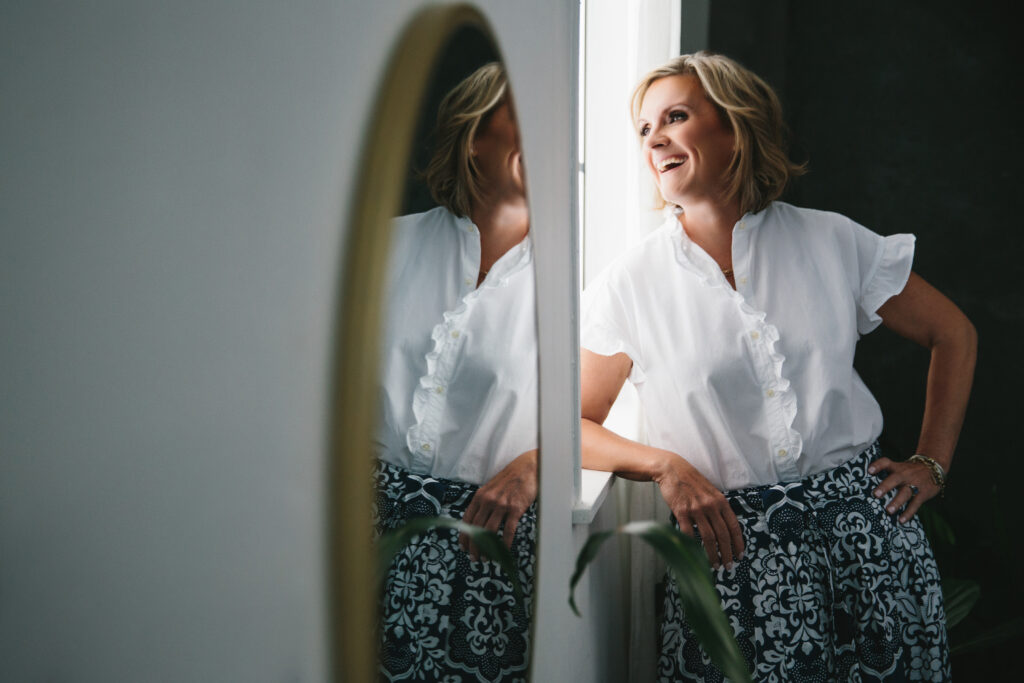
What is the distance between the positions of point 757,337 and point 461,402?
3.61 ft

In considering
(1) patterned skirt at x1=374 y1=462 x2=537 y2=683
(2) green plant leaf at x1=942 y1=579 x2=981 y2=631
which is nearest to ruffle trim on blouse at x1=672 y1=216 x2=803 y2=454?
(2) green plant leaf at x1=942 y1=579 x2=981 y2=631

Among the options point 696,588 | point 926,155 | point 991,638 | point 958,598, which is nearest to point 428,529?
point 696,588

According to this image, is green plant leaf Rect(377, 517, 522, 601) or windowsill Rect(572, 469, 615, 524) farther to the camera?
windowsill Rect(572, 469, 615, 524)

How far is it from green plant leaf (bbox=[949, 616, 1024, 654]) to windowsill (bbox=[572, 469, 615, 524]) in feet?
3.26

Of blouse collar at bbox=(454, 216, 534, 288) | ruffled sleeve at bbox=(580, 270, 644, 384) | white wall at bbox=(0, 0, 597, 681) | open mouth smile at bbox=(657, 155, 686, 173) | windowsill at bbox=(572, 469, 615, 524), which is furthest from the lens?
open mouth smile at bbox=(657, 155, 686, 173)

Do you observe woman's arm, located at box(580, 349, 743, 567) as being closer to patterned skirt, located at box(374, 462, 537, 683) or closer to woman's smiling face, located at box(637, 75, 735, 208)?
woman's smiling face, located at box(637, 75, 735, 208)

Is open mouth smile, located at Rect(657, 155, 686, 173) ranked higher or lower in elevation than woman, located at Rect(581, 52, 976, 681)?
higher

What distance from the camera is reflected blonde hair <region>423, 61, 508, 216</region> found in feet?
1.16

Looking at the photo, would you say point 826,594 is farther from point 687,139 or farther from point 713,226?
point 687,139

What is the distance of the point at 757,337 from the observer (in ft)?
4.45

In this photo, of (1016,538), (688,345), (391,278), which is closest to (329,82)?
(391,278)

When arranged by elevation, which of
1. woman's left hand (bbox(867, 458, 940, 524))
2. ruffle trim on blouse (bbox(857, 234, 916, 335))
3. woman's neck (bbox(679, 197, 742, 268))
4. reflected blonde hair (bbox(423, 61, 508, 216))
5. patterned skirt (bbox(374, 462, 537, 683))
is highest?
woman's neck (bbox(679, 197, 742, 268))

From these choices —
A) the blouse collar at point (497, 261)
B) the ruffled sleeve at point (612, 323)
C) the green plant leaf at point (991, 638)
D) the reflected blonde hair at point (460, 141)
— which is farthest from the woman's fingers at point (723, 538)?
the reflected blonde hair at point (460, 141)

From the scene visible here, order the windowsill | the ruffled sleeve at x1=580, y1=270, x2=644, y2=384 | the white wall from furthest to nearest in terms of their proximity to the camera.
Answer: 1. the ruffled sleeve at x1=580, y1=270, x2=644, y2=384
2. the windowsill
3. the white wall
